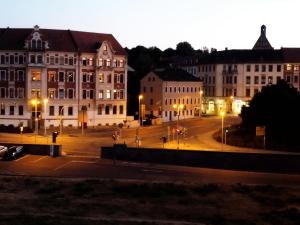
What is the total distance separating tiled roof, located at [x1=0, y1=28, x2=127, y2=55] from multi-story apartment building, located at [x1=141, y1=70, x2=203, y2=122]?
14212mm

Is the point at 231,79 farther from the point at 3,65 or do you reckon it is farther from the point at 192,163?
the point at 192,163

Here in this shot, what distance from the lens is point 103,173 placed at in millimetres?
49875

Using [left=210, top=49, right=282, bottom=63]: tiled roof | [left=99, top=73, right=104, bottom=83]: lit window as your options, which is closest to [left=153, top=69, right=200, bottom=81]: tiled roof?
[left=210, top=49, right=282, bottom=63]: tiled roof

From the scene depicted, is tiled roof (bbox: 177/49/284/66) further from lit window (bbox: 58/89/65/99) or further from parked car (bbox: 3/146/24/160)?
parked car (bbox: 3/146/24/160)

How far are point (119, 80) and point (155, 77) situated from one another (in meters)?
13.3

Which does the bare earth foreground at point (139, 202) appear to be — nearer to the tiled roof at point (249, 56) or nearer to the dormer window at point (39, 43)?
the dormer window at point (39, 43)

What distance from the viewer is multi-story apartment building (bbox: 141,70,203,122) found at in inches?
4136

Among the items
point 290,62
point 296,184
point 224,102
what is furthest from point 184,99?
point 296,184

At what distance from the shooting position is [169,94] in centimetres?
10638

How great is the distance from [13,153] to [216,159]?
1882 cm

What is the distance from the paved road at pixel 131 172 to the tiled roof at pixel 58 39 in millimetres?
35197

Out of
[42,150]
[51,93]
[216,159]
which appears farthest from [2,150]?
[51,93]

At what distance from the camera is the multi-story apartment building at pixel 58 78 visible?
85.8 metres

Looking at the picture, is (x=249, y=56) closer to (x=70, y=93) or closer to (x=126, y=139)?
(x=70, y=93)
